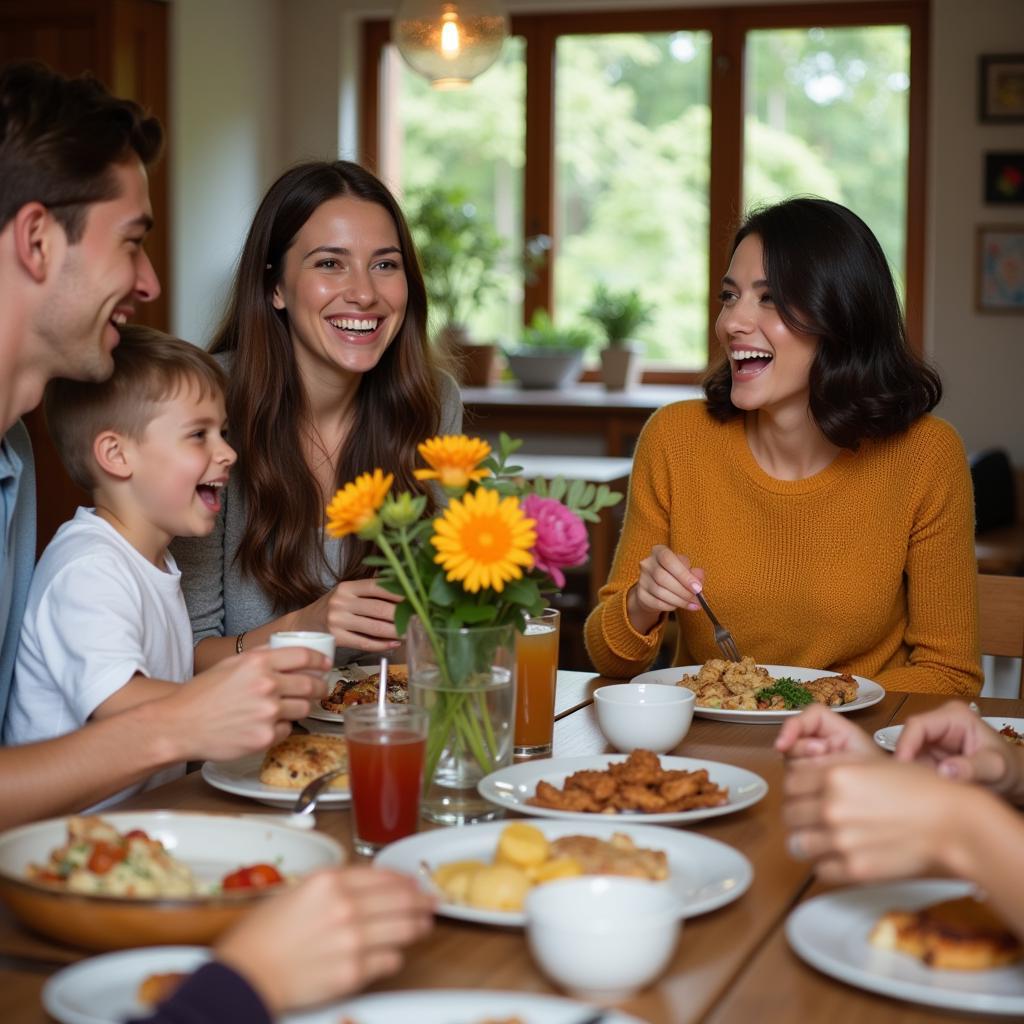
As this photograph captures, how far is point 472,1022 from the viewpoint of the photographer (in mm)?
899

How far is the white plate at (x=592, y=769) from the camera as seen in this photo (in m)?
1.31

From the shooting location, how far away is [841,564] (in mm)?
2215

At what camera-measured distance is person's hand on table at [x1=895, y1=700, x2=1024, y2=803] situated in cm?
128

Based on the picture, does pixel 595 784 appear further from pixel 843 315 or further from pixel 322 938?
pixel 843 315

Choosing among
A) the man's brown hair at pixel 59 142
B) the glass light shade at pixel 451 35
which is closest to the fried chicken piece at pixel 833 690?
the man's brown hair at pixel 59 142

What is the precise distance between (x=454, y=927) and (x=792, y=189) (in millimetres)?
5272

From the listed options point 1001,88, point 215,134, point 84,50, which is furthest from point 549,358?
point 84,50

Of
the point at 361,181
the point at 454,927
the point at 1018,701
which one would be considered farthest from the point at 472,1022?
the point at 361,181

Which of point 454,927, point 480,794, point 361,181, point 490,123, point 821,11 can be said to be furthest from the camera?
point 490,123

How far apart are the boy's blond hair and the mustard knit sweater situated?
2.32 feet

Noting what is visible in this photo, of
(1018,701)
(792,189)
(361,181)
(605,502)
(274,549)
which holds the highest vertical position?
(792,189)

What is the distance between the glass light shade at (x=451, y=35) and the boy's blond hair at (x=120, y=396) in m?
2.22

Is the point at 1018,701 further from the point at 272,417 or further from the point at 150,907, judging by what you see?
the point at 150,907

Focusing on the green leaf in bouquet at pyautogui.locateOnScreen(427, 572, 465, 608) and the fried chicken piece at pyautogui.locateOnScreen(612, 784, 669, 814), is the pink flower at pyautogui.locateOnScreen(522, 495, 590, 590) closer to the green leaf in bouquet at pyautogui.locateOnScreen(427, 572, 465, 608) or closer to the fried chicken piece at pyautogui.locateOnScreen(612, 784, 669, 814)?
the green leaf in bouquet at pyautogui.locateOnScreen(427, 572, 465, 608)
